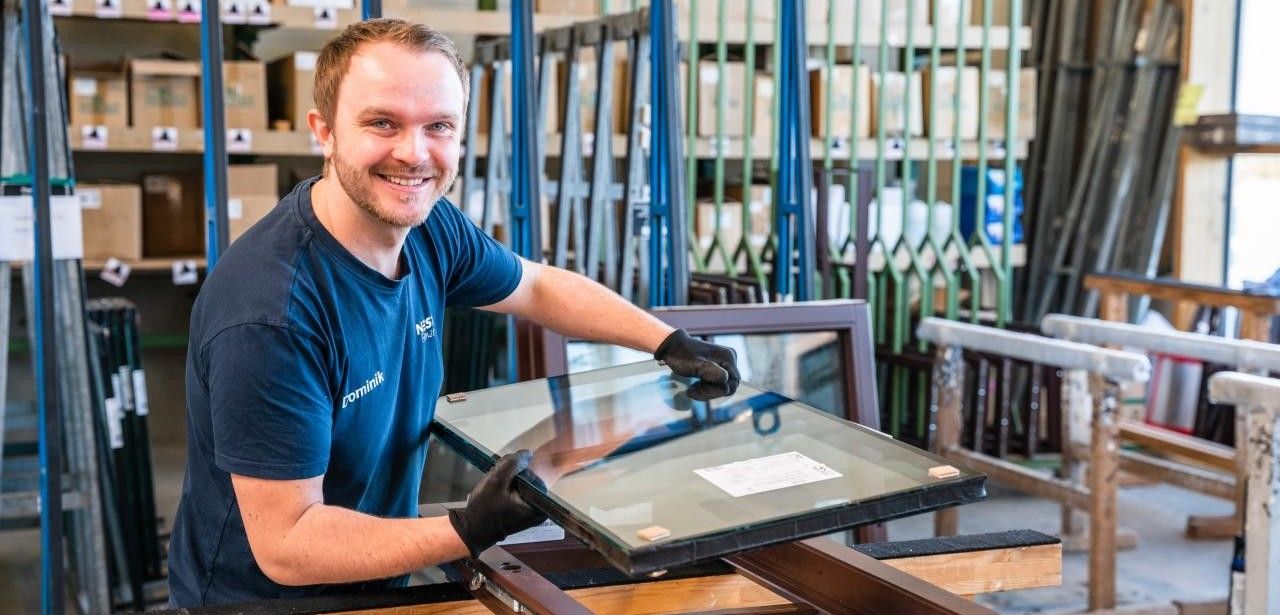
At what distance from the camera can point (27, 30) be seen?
3064 millimetres

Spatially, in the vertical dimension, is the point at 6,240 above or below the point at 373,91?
below

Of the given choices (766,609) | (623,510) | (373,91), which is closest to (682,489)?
(623,510)

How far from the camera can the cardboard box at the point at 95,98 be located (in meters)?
4.99

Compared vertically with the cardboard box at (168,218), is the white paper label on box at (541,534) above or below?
below

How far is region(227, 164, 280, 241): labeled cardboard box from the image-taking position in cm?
506

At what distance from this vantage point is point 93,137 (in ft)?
16.2

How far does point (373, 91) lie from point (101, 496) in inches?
118

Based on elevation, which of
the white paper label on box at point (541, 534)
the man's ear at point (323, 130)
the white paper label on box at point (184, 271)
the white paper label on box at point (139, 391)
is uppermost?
the man's ear at point (323, 130)

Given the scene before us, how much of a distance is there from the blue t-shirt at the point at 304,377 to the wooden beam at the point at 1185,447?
3.35 metres

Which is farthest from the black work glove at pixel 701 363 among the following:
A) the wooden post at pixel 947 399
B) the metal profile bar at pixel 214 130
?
the wooden post at pixel 947 399

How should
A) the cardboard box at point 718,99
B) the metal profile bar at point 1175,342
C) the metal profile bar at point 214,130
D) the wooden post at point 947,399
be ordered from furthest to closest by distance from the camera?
the cardboard box at point 718,99 → the wooden post at point 947,399 → the metal profile bar at point 1175,342 → the metal profile bar at point 214,130

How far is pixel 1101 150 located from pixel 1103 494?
9.51 ft

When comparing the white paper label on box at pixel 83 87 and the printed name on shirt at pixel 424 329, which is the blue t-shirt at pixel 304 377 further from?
the white paper label on box at pixel 83 87

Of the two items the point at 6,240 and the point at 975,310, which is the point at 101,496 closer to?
the point at 6,240
